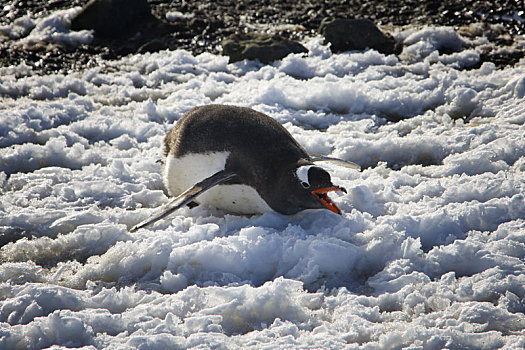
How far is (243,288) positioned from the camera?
2793 millimetres

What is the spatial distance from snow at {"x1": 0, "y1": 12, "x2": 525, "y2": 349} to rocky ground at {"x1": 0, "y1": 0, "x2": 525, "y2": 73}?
139 cm

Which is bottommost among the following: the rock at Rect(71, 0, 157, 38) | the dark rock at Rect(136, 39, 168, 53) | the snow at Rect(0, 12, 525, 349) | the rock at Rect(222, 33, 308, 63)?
the snow at Rect(0, 12, 525, 349)

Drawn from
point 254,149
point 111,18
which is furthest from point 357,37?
point 254,149

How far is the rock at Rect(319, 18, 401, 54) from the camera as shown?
23.2ft

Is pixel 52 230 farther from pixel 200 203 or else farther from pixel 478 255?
pixel 478 255

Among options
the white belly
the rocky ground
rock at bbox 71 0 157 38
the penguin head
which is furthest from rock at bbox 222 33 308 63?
the penguin head

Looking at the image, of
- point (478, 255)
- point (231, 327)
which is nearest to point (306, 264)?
point (231, 327)

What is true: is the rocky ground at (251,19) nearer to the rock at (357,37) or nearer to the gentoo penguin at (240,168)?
the rock at (357,37)

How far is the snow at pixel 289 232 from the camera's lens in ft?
8.38

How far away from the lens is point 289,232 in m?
3.32

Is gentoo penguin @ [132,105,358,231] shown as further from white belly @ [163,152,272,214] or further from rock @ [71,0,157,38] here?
rock @ [71,0,157,38]

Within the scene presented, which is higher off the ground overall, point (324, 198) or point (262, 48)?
point (262, 48)

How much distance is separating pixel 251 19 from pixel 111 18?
211cm

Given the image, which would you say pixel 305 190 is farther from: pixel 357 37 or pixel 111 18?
pixel 111 18
